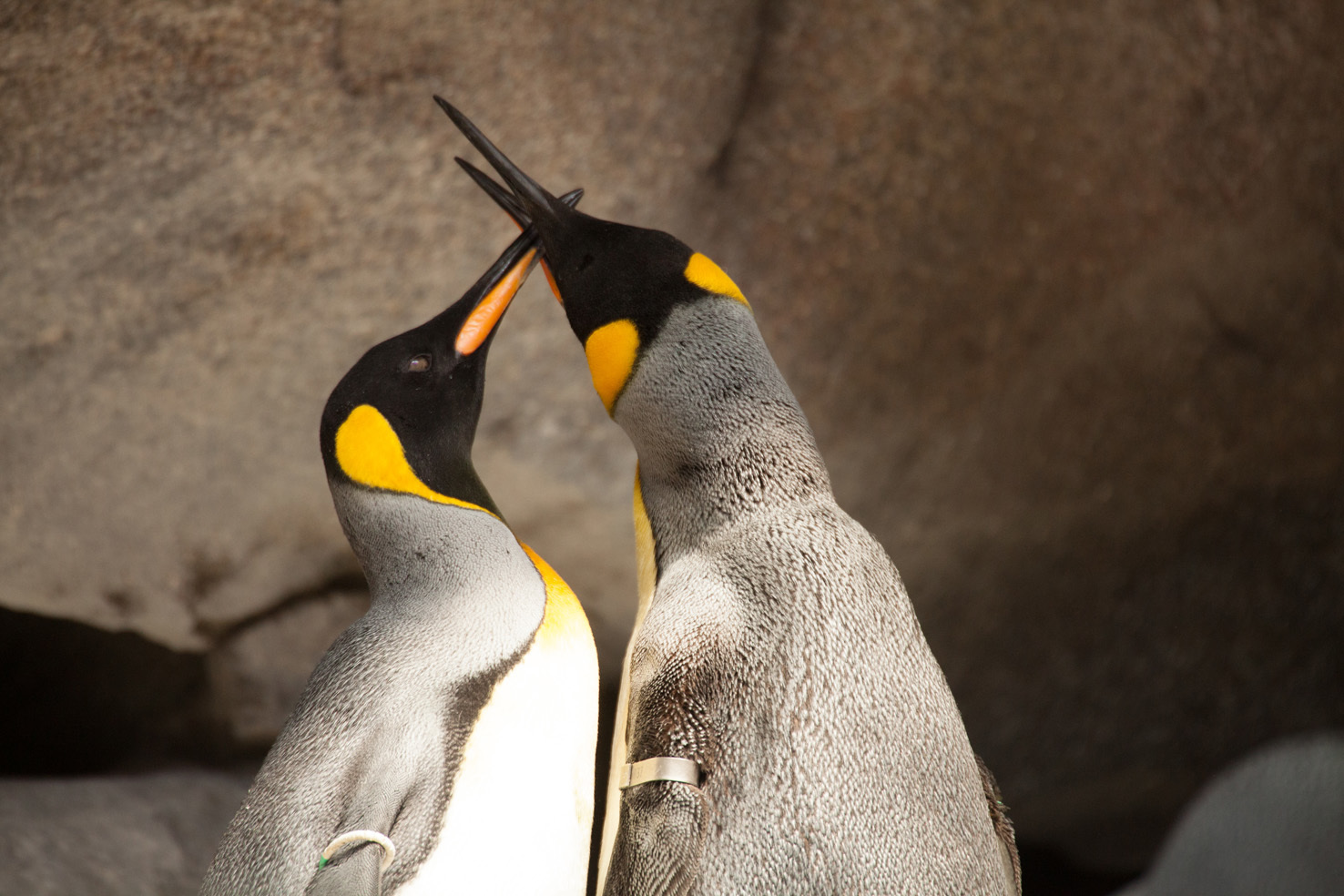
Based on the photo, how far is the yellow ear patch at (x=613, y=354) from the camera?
46.8 inches

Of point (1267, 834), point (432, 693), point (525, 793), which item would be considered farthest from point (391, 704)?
point (1267, 834)

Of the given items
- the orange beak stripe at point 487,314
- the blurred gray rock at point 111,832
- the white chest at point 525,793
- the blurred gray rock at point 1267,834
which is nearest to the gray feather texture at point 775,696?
the white chest at point 525,793

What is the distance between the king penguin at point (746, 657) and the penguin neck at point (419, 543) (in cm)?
19

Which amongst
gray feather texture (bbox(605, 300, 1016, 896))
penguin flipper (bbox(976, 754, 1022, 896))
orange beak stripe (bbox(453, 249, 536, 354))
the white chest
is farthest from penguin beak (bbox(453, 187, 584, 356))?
penguin flipper (bbox(976, 754, 1022, 896))

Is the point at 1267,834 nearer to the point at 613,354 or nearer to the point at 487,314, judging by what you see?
the point at 613,354

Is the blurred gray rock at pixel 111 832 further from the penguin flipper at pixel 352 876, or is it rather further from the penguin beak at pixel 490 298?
the penguin beak at pixel 490 298

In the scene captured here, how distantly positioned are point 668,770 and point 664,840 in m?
0.06

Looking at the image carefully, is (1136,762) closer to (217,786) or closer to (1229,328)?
(1229,328)

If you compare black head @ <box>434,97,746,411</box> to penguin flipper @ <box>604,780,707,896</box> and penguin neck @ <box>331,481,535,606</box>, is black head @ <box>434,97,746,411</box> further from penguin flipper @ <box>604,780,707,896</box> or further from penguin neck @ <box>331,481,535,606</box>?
penguin flipper @ <box>604,780,707,896</box>

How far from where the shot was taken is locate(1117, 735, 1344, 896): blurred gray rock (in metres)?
1.35

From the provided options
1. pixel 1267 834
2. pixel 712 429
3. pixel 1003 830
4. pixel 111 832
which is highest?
pixel 712 429

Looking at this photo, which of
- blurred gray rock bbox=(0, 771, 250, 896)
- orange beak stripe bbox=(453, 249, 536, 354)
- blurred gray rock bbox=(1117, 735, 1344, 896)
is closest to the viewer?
orange beak stripe bbox=(453, 249, 536, 354)

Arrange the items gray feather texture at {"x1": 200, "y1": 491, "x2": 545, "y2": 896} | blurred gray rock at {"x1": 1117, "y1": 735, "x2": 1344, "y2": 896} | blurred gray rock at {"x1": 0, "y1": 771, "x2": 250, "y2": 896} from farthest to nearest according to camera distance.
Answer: blurred gray rock at {"x1": 0, "y1": 771, "x2": 250, "y2": 896} → blurred gray rock at {"x1": 1117, "y1": 735, "x2": 1344, "y2": 896} → gray feather texture at {"x1": 200, "y1": 491, "x2": 545, "y2": 896}

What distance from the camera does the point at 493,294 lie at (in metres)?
1.26
